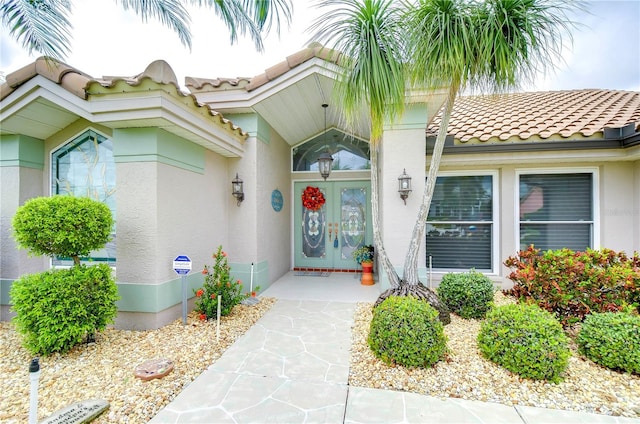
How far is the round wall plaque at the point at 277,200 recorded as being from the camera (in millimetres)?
6965

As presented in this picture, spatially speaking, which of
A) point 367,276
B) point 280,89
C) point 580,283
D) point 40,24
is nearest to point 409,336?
point 580,283

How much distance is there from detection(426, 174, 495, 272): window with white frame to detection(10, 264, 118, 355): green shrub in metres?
6.26

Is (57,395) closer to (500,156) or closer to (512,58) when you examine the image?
(512,58)

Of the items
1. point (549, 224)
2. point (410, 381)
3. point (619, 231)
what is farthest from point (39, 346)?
point (619, 231)

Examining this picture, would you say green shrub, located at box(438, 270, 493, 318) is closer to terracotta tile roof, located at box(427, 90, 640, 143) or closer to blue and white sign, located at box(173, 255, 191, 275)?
terracotta tile roof, located at box(427, 90, 640, 143)

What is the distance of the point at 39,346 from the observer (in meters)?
3.33

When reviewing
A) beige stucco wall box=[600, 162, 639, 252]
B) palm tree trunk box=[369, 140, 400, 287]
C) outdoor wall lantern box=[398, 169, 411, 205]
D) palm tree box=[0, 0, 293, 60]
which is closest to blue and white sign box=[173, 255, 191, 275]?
palm tree trunk box=[369, 140, 400, 287]

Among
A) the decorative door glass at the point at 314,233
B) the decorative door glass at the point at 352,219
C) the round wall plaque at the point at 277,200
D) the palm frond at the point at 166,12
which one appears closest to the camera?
the palm frond at the point at 166,12

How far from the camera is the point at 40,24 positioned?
3.46 meters

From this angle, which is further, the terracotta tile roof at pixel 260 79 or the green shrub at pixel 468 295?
the terracotta tile roof at pixel 260 79

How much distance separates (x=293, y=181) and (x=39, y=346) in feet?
20.9

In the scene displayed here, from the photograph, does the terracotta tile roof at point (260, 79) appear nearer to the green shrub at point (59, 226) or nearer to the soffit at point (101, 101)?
the soffit at point (101, 101)

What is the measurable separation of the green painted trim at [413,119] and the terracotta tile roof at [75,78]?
12.5 ft

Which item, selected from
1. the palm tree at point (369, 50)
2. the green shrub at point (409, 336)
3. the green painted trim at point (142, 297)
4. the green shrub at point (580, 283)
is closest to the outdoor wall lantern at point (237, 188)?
the green painted trim at point (142, 297)
